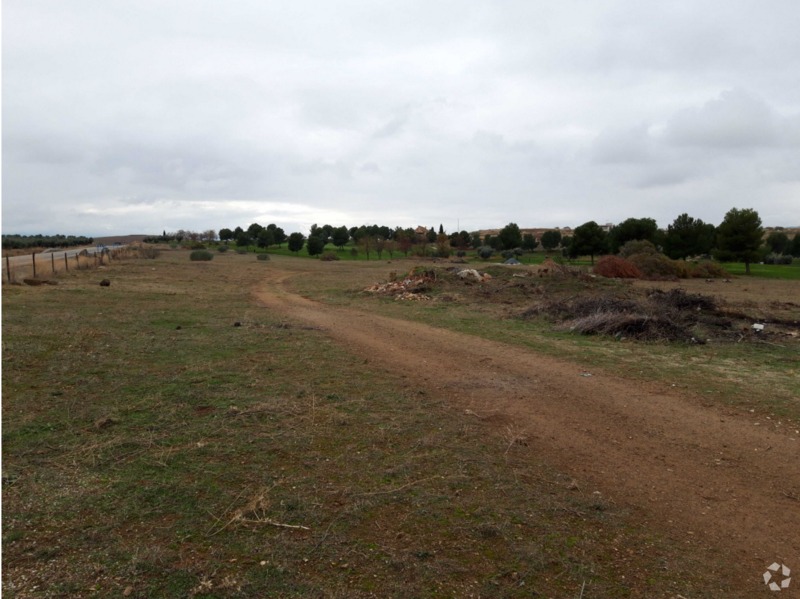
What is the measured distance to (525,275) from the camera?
71.1 ft

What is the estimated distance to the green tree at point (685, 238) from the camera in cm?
4366

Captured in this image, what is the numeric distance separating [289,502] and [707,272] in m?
37.8

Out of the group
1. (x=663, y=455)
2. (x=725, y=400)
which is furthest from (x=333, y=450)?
(x=725, y=400)

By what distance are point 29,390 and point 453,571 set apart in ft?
19.6

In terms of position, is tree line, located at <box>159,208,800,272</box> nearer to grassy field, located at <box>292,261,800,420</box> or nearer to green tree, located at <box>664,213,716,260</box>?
green tree, located at <box>664,213,716,260</box>

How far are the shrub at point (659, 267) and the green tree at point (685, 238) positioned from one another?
41.0 feet

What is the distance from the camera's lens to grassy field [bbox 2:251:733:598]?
2809mm

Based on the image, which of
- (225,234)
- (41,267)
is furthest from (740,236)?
(225,234)

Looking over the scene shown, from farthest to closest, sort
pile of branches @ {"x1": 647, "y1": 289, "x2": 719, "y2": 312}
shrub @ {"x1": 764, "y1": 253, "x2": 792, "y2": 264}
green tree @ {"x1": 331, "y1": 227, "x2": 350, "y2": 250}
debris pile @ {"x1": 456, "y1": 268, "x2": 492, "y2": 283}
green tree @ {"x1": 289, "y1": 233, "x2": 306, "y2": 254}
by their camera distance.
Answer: green tree @ {"x1": 331, "y1": 227, "x2": 350, "y2": 250}
green tree @ {"x1": 289, "y1": 233, "x2": 306, "y2": 254}
shrub @ {"x1": 764, "y1": 253, "x2": 792, "y2": 264}
debris pile @ {"x1": 456, "y1": 268, "x2": 492, "y2": 283}
pile of branches @ {"x1": 647, "y1": 289, "x2": 719, "y2": 312}

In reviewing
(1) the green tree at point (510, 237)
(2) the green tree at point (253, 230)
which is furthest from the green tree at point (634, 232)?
(2) the green tree at point (253, 230)

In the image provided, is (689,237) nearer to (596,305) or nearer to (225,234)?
(596,305)

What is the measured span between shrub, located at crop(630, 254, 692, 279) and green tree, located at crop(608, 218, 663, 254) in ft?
49.4

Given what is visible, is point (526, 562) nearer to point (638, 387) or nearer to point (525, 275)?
point (638, 387)

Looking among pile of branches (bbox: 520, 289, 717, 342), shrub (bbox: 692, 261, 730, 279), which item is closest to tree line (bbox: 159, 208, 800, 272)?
shrub (bbox: 692, 261, 730, 279)
